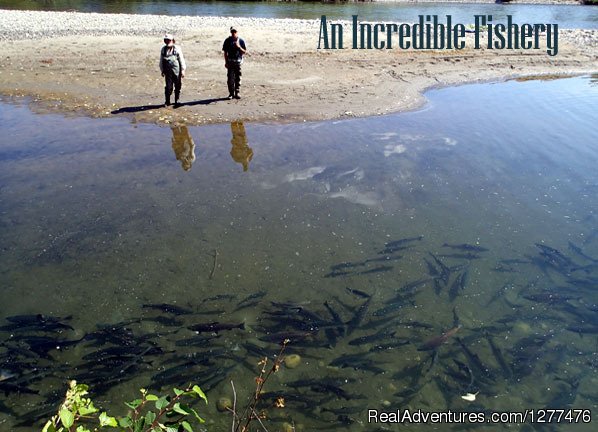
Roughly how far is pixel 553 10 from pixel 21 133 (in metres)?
55.4

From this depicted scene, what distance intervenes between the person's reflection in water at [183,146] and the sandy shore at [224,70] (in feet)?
2.44

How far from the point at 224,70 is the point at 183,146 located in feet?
26.1

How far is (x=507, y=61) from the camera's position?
73.3 feet

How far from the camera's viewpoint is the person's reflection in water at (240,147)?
11406mm

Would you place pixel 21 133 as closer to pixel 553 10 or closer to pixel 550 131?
pixel 550 131

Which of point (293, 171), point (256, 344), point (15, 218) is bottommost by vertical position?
point (256, 344)

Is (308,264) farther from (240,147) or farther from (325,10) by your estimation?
(325,10)

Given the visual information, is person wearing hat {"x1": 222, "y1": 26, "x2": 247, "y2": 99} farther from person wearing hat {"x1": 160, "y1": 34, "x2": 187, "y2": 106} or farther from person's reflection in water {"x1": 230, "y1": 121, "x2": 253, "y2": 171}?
person's reflection in water {"x1": 230, "y1": 121, "x2": 253, "y2": 171}

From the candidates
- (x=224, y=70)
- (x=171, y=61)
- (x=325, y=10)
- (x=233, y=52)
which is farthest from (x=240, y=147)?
(x=325, y=10)

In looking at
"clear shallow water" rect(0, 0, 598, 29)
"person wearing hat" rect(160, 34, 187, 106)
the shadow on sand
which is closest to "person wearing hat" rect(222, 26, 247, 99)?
the shadow on sand

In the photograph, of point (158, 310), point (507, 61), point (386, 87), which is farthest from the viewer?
point (507, 61)

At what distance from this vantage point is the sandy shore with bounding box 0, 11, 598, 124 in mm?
15078

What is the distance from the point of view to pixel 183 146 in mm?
12141

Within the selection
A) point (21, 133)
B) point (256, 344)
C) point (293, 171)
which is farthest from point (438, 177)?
point (21, 133)
